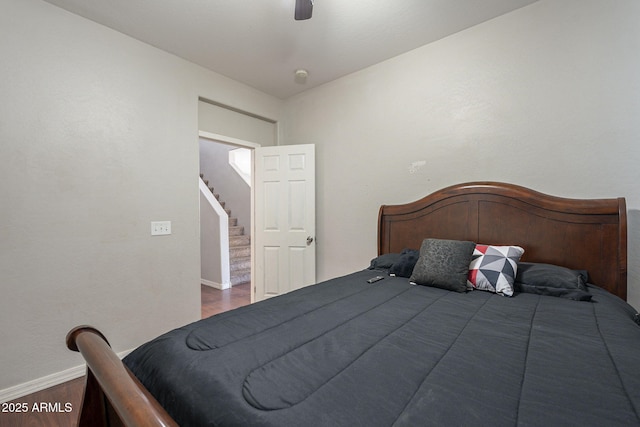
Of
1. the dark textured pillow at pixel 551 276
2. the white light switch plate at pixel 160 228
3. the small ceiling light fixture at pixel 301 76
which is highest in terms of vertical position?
the small ceiling light fixture at pixel 301 76

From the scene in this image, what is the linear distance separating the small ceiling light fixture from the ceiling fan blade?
133cm

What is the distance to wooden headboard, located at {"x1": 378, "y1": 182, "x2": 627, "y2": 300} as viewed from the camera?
1.72 meters

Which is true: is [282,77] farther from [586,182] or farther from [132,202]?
[586,182]

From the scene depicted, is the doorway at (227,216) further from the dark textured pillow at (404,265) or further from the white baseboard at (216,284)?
the dark textured pillow at (404,265)

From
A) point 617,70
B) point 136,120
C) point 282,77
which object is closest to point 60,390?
point 136,120

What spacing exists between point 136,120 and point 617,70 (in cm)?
347

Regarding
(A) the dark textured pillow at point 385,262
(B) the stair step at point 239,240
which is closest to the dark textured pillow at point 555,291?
(A) the dark textured pillow at point 385,262

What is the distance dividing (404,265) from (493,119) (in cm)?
132

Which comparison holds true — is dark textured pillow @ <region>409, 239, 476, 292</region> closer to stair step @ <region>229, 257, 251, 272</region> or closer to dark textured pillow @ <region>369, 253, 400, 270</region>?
dark textured pillow @ <region>369, 253, 400, 270</region>

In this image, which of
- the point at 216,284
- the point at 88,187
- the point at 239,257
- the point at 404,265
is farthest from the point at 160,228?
the point at 239,257

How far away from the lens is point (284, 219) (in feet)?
10.8

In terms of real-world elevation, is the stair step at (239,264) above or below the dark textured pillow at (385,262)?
below

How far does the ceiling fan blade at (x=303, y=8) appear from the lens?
154cm

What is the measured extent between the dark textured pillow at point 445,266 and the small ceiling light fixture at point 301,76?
215cm
